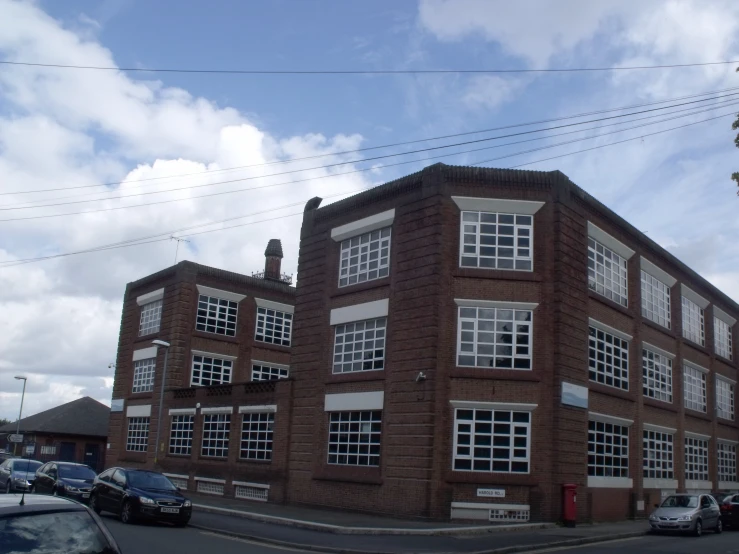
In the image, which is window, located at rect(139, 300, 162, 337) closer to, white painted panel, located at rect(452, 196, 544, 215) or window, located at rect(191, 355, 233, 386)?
window, located at rect(191, 355, 233, 386)

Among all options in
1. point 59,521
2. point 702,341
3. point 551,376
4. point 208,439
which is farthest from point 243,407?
point 59,521

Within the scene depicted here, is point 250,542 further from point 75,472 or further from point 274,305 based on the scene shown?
point 274,305

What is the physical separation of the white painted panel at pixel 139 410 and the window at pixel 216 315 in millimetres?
5097

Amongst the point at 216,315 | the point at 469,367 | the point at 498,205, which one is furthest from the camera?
the point at 216,315

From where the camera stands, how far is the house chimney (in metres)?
49.2

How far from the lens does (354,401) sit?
27.6 meters

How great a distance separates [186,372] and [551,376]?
73.1 ft

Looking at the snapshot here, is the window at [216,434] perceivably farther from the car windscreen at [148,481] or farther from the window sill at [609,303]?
the window sill at [609,303]

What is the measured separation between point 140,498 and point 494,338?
39.3ft

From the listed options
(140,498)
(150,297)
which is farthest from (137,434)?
(140,498)

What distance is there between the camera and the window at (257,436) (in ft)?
104

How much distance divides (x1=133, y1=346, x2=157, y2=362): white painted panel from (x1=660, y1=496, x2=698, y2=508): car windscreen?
1069 inches

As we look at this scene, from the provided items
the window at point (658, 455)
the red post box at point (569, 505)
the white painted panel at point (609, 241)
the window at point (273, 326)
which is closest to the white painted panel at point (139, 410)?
the window at point (273, 326)

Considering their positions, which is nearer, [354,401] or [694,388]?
[354,401]
